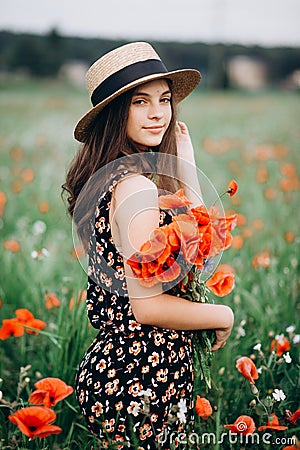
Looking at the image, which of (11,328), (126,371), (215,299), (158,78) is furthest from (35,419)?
(215,299)

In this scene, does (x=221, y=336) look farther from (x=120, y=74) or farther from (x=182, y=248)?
(x=120, y=74)

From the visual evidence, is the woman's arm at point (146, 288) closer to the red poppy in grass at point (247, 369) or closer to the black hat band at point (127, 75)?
the red poppy in grass at point (247, 369)

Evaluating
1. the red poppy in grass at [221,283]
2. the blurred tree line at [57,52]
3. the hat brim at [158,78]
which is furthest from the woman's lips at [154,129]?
the blurred tree line at [57,52]

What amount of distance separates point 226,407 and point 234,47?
2940 cm

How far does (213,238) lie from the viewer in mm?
1400

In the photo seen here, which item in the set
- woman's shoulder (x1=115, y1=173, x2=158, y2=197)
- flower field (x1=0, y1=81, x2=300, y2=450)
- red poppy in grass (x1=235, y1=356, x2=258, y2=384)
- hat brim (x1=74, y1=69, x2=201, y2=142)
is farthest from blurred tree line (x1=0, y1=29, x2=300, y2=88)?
red poppy in grass (x1=235, y1=356, x2=258, y2=384)

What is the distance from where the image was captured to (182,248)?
1.33m

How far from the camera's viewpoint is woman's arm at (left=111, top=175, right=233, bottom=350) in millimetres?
1459

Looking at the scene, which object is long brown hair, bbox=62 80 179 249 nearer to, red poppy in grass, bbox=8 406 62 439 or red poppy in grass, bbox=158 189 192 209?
red poppy in grass, bbox=158 189 192 209

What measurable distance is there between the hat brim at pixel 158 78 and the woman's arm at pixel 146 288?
27 cm

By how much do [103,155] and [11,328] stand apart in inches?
30.3

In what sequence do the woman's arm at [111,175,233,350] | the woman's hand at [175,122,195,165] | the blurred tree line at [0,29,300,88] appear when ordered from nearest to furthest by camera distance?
the woman's arm at [111,175,233,350] < the woman's hand at [175,122,195,165] < the blurred tree line at [0,29,300,88]

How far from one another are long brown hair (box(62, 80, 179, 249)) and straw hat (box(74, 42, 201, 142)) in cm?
4

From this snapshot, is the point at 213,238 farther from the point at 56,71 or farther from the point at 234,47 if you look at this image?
the point at 234,47
